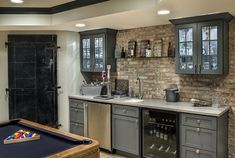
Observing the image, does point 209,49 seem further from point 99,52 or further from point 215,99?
point 99,52

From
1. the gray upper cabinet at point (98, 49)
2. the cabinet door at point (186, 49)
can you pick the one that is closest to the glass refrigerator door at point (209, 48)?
the cabinet door at point (186, 49)

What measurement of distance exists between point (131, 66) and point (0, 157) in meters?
3.34

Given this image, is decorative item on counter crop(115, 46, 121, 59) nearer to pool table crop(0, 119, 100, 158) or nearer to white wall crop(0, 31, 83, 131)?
white wall crop(0, 31, 83, 131)

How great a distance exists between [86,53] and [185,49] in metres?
2.33

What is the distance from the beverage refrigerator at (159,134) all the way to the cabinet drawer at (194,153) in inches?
3.9

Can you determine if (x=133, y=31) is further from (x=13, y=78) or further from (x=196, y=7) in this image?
(x=13, y=78)

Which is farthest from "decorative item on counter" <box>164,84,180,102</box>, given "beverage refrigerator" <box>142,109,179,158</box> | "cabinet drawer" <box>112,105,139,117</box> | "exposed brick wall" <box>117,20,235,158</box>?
"cabinet drawer" <box>112,105,139,117</box>

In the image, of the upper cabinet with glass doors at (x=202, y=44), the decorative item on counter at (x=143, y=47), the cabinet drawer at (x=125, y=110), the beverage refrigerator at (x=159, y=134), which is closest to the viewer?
the upper cabinet with glass doors at (x=202, y=44)

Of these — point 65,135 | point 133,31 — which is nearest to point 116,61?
point 133,31

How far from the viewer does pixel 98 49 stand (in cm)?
523

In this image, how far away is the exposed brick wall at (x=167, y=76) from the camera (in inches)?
153

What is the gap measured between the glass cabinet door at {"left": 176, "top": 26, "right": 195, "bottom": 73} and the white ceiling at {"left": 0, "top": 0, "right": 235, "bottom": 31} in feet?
1.01

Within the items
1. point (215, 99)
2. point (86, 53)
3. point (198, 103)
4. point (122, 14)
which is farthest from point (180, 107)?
point (86, 53)

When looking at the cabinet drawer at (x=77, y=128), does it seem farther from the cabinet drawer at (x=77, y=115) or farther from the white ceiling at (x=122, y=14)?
the white ceiling at (x=122, y=14)
